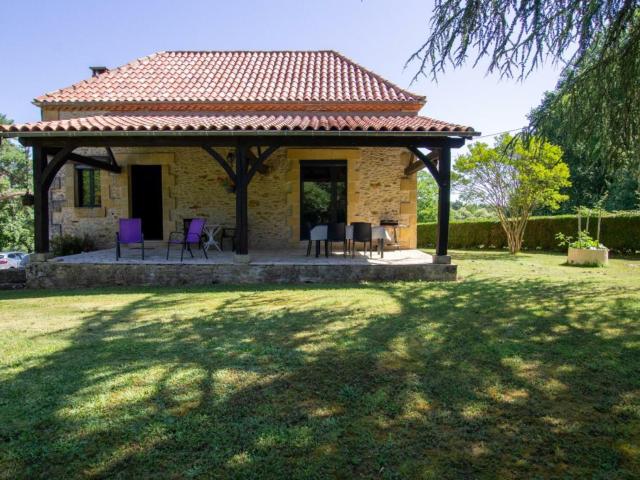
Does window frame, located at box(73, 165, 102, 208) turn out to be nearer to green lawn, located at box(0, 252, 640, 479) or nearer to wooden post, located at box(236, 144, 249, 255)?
wooden post, located at box(236, 144, 249, 255)

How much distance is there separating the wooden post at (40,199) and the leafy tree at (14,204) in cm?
1901

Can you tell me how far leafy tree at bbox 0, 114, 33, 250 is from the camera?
25.8 m

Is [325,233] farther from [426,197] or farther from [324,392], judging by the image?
[426,197]

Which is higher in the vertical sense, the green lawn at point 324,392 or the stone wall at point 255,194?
the stone wall at point 255,194

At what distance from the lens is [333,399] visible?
2.48 metres

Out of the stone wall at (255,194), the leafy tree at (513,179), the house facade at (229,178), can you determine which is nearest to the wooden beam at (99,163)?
the house facade at (229,178)

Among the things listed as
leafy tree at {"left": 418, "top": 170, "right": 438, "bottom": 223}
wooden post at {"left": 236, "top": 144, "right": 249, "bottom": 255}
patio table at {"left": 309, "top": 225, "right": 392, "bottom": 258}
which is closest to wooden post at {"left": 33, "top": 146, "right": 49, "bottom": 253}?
wooden post at {"left": 236, "top": 144, "right": 249, "bottom": 255}

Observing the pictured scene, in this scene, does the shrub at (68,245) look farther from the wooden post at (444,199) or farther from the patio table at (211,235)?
the wooden post at (444,199)

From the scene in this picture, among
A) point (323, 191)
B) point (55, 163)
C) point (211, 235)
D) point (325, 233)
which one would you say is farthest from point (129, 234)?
point (323, 191)

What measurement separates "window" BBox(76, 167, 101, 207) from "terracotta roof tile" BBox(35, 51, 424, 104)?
1669 millimetres

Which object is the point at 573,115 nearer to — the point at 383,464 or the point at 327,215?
the point at 383,464

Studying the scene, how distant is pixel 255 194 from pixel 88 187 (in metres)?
4.14

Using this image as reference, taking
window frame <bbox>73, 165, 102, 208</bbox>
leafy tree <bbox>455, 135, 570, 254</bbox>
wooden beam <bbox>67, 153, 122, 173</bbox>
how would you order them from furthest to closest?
leafy tree <bbox>455, 135, 570, 254</bbox>
window frame <bbox>73, 165, 102, 208</bbox>
wooden beam <bbox>67, 153, 122, 173</bbox>

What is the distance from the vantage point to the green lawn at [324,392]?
189 centimetres
